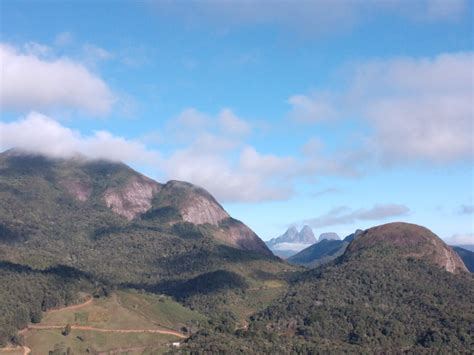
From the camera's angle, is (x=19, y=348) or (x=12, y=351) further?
(x=19, y=348)

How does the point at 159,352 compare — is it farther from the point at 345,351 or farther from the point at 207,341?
the point at 345,351

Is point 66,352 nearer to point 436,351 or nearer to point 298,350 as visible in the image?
point 298,350

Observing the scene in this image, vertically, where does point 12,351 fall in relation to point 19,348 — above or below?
below

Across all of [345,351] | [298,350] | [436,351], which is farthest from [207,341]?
[436,351]

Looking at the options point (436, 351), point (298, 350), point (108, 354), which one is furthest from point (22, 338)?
point (436, 351)

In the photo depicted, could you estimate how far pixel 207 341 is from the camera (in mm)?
194875

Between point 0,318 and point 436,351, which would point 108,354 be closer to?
point 0,318

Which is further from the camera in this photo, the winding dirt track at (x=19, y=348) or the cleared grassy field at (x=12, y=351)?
the winding dirt track at (x=19, y=348)

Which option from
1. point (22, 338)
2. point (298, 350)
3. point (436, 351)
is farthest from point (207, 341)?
point (436, 351)

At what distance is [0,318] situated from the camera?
198375mm

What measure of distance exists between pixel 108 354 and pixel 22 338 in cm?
2801

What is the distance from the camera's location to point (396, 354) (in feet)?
651

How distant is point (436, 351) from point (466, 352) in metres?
9.48

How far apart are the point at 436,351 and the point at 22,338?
134565 millimetres
